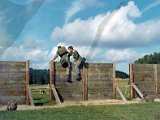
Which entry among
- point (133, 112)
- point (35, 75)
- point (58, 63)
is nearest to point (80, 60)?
point (58, 63)

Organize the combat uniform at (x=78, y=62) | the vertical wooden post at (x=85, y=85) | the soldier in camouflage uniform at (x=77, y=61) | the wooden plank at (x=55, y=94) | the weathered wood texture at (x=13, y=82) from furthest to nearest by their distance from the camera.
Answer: the vertical wooden post at (x=85, y=85) < the combat uniform at (x=78, y=62) < the soldier in camouflage uniform at (x=77, y=61) < the wooden plank at (x=55, y=94) < the weathered wood texture at (x=13, y=82)

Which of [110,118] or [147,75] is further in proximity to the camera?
[147,75]

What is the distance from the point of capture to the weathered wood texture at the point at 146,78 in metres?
25.2

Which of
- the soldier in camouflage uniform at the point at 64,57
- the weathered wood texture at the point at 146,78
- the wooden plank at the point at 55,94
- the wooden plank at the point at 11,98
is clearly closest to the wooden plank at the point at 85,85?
the soldier in camouflage uniform at the point at 64,57

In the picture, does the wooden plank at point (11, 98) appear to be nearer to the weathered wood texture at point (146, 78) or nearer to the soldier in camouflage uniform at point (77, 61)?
the soldier in camouflage uniform at point (77, 61)

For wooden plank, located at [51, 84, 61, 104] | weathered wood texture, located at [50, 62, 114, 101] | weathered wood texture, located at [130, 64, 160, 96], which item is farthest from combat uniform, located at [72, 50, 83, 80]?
weathered wood texture, located at [130, 64, 160, 96]

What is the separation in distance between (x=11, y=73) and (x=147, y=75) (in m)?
8.65

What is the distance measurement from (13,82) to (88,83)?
4.08m

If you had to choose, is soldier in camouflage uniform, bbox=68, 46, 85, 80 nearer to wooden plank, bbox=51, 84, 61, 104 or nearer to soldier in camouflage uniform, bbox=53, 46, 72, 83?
soldier in camouflage uniform, bbox=53, 46, 72, 83

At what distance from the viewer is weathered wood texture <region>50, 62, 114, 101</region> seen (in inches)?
874

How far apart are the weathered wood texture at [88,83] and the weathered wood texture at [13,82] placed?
5.37 feet

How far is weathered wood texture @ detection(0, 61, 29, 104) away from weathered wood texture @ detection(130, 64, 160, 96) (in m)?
6.65

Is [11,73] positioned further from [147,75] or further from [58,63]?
[147,75]

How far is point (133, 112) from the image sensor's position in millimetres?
15930
